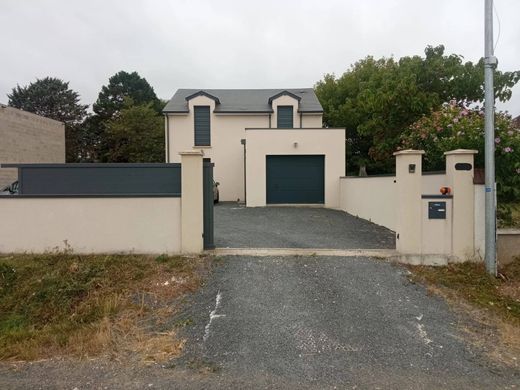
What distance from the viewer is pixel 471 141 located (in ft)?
27.3

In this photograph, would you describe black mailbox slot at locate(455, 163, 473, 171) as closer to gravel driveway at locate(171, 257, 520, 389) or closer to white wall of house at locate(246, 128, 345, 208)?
gravel driveway at locate(171, 257, 520, 389)

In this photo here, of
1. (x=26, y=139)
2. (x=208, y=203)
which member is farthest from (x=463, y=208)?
(x=26, y=139)

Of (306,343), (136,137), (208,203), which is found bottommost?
(306,343)

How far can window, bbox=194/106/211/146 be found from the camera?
22172 millimetres

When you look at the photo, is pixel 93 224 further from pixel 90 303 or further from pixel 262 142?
pixel 262 142

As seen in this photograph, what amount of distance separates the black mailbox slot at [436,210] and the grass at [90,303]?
3989 millimetres

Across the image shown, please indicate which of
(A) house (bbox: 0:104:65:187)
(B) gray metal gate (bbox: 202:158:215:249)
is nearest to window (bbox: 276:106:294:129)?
(A) house (bbox: 0:104:65:187)

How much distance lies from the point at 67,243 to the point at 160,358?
3999 millimetres

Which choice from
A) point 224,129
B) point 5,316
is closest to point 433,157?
point 5,316

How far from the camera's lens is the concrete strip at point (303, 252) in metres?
7.16

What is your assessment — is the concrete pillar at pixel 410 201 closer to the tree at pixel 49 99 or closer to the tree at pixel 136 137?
the tree at pixel 136 137

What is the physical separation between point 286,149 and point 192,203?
10.4 m

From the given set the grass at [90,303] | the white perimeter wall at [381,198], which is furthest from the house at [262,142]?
the grass at [90,303]

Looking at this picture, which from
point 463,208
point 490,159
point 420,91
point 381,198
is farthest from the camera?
point 420,91
